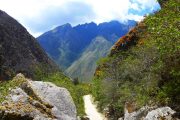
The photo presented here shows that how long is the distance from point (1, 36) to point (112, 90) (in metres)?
75.3

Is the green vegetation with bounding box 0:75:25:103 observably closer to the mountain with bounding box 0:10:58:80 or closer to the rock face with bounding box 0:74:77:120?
the rock face with bounding box 0:74:77:120

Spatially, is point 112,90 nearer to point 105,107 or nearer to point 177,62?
point 105,107

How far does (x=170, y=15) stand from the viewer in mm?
26078

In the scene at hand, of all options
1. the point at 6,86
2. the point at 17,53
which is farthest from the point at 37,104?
the point at 17,53

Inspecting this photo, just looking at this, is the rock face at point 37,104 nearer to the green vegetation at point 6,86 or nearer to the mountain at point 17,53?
the green vegetation at point 6,86

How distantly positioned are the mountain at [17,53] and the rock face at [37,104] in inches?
2414

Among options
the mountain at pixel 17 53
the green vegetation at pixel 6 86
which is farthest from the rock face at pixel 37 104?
the mountain at pixel 17 53

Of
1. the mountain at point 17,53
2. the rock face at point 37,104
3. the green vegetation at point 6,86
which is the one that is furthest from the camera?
the mountain at point 17,53

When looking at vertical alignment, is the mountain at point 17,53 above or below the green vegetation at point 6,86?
above

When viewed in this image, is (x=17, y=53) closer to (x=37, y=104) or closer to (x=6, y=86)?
(x=6, y=86)

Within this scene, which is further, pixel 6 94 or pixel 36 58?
pixel 36 58

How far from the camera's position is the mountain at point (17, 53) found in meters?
108

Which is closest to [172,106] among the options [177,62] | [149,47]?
[177,62]

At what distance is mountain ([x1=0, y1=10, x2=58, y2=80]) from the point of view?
10819 cm
